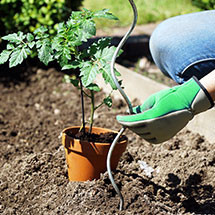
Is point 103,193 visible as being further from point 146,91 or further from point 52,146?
point 146,91

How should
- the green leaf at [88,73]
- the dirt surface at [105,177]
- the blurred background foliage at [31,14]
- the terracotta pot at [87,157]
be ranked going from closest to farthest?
the green leaf at [88,73], the dirt surface at [105,177], the terracotta pot at [87,157], the blurred background foliage at [31,14]

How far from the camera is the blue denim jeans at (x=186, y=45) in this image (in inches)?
82.8

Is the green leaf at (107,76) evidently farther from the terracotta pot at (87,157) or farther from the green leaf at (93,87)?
the terracotta pot at (87,157)

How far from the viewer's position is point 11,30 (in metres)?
4.06

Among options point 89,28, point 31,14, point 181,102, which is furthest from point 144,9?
point 181,102

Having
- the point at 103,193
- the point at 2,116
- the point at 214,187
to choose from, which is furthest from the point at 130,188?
the point at 2,116

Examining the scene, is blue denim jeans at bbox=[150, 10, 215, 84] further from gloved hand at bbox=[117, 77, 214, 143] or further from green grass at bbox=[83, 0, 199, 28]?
green grass at bbox=[83, 0, 199, 28]

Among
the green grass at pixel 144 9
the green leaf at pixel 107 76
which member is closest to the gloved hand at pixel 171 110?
the green leaf at pixel 107 76

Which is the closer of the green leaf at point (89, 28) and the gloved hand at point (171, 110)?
the gloved hand at point (171, 110)

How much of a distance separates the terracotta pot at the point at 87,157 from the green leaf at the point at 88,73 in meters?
0.39

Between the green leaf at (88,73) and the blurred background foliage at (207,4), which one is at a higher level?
the green leaf at (88,73)

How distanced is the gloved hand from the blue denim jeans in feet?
1.45

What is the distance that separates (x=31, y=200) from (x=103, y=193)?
44cm

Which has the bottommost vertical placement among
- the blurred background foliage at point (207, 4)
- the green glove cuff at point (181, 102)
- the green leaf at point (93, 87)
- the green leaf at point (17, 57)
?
the blurred background foliage at point (207, 4)
